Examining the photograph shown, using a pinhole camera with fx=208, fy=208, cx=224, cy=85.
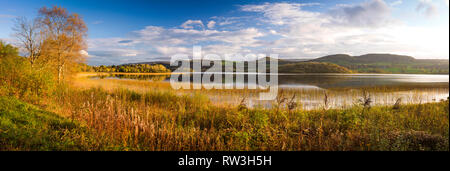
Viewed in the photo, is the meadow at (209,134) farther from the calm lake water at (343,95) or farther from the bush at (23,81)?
the bush at (23,81)

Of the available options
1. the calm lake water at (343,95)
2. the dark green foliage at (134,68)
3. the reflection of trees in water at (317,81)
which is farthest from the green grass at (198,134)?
the dark green foliage at (134,68)

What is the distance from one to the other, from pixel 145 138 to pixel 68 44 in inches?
887

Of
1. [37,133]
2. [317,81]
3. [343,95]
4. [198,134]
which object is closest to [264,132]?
[198,134]

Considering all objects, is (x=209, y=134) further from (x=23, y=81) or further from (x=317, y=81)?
(x=317, y=81)

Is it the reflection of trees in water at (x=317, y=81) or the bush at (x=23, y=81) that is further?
the reflection of trees in water at (x=317, y=81)

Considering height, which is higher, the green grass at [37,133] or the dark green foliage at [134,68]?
the dark green foliage at [134,68]

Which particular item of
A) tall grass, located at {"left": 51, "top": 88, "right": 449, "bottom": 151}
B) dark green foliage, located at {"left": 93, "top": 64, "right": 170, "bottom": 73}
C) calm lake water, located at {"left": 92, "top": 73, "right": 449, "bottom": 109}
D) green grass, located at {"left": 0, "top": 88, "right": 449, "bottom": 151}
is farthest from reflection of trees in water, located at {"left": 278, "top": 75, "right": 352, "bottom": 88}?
dark green foliage, located at {"left": 93, "top": 64, "right": 170, "bottom": 73}

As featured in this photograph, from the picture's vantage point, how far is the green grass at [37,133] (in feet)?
16.6

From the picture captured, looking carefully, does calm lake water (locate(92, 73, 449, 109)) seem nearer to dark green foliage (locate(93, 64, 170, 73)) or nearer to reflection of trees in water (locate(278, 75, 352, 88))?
reflection of trees in water (locate(278, 75, 352, 88))

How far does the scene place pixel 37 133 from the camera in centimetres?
570

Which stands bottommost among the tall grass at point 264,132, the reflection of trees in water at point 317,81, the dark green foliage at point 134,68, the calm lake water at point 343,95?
the tall grass at point 264,132

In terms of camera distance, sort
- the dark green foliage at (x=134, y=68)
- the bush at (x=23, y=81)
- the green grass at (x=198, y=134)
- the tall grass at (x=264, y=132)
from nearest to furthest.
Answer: the green grass at (x=198, y=134), the tall grass at (x=264, y=132), the bush at (x=23, y=81), the dark green foliage at (x=134, y=68)
